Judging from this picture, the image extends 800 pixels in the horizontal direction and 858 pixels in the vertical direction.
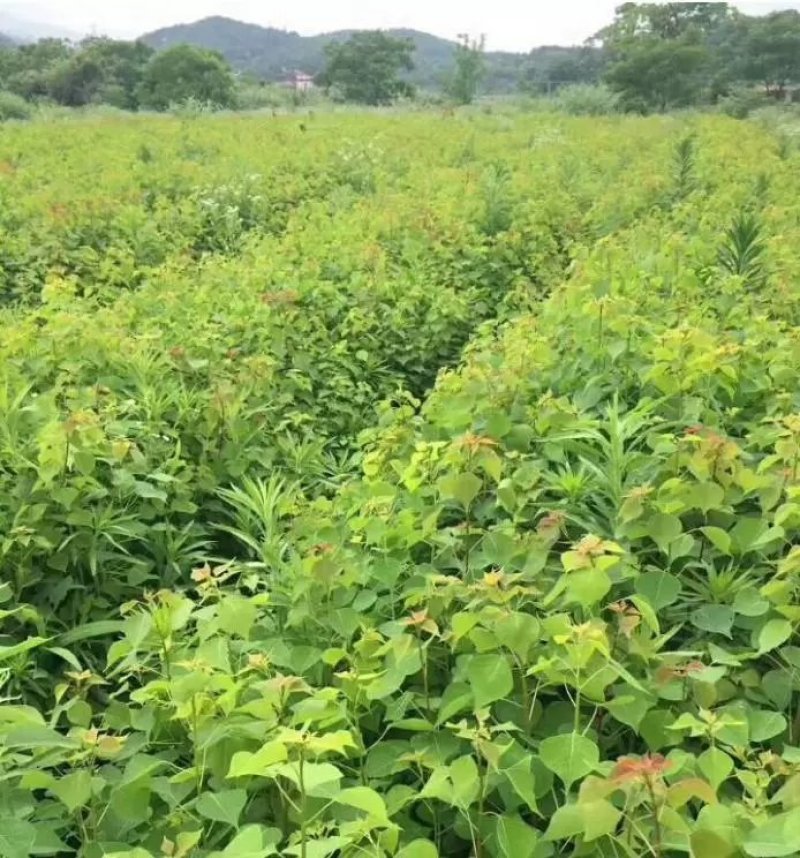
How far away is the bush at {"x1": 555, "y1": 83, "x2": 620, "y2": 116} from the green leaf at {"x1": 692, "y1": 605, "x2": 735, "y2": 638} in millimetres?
24673

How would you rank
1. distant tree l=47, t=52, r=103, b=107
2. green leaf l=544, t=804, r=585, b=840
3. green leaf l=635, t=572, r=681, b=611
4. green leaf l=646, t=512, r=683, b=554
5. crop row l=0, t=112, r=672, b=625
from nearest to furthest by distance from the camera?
green leaf l=544, t=804, r=585, b=840 → green leaf l=635, t=572, r=681, b=611 → green leaf l=646, t=512, r=683, b=554 → crop row l=0, t=112, r=672, b=625 → distant tree l=47, t=52, r=103, b=107

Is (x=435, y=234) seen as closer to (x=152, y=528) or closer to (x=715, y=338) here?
(x=715, y=338)

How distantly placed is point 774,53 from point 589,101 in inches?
505

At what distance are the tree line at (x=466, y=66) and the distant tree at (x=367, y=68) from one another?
0.17 feet

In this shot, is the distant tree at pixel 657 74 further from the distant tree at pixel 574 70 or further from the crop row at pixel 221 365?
the crop row at pixel 221 365

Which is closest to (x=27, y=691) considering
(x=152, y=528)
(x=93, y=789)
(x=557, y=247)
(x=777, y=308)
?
(x=152, y=528)

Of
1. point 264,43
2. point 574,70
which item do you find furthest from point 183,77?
point 264,43

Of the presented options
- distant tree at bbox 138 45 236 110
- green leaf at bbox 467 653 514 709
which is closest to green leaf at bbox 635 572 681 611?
green leaf at bbox 467 653 514 709

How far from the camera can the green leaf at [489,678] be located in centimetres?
148

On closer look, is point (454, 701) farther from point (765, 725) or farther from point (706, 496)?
point (706, 496)

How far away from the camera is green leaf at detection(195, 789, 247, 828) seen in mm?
1350

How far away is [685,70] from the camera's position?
29766 millimetres

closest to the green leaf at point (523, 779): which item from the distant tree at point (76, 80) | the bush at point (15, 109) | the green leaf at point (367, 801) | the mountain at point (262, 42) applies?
the green leaf at point (367, 801)

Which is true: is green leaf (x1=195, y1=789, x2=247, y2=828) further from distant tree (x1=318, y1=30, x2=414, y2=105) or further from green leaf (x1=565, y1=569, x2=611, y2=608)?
distant tree (x1=318, y1=30, x2=414, y2=105)
